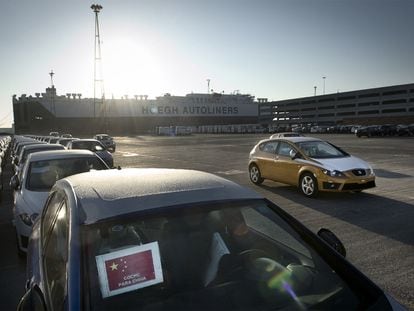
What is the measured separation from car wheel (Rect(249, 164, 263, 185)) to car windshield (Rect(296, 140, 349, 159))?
1902 mm

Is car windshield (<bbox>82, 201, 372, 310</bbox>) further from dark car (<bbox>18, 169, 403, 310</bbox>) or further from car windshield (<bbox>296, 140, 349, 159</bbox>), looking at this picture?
car windshield (<bbox>296, 140, 349, 159</bbox>)

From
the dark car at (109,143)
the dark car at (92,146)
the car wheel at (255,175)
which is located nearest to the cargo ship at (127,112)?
the dark car at (109,143)

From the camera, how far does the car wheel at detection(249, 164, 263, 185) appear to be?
12.2 meters

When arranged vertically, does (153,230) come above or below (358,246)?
above

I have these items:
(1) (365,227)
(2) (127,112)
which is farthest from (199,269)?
(2) (127,112)

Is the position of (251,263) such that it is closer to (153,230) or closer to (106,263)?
(153,230)

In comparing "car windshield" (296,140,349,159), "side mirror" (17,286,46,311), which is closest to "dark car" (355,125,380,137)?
"car windshield" (296,140,349,159)

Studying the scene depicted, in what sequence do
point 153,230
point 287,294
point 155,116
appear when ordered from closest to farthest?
1. point 287,294
2. point 153,230
3. point 155,116

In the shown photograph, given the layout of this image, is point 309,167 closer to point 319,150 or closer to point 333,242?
point 319,150

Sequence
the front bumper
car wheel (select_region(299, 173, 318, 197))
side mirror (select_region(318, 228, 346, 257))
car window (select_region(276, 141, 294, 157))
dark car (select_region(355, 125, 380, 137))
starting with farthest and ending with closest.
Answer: dark car (select_region(355, 125, 380, 137)), car window (select_region(276, 141, 294, 157)), car wheel (select_region(299, 173, 318, 197)), the front bumper, side mirror (select_region(318, 228, 346, 257))

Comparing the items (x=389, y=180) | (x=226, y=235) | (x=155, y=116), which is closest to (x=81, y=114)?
(x=155, y=116)

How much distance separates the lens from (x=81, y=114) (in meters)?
99.8

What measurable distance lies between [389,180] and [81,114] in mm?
96536

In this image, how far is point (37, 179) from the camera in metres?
6.78
